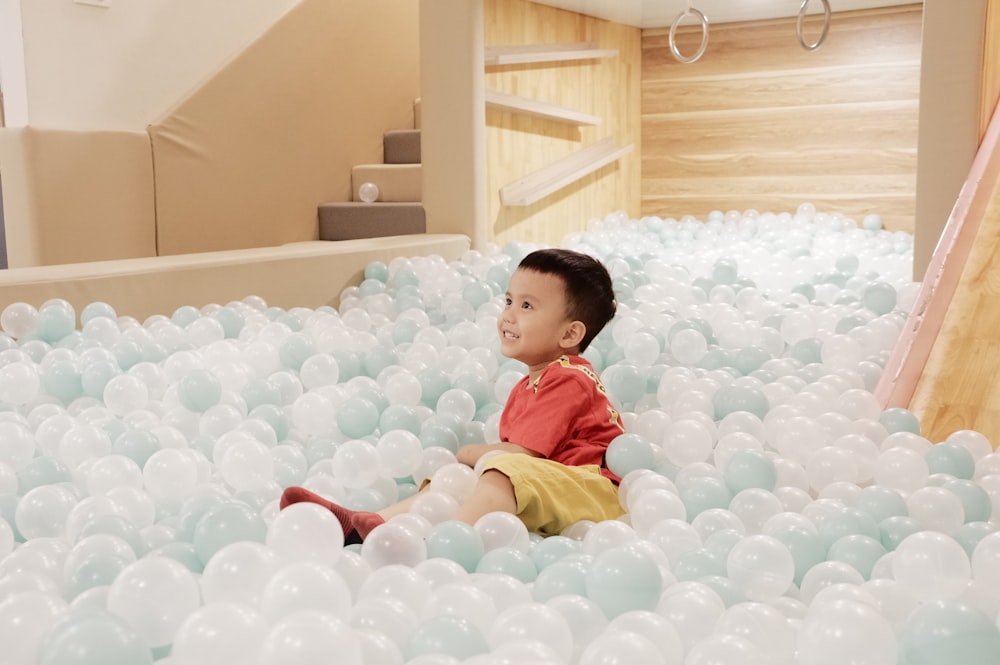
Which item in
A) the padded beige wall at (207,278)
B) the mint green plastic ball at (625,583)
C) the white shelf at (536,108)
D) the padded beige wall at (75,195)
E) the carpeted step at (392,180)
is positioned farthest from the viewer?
the carpeted step at (392,180)

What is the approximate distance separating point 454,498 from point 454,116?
2.72m

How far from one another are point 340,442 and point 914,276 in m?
1.93

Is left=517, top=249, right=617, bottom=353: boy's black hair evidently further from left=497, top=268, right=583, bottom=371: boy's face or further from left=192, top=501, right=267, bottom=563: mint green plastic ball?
left=192, top=501, right=267, bottom=563: mint green plastic ball

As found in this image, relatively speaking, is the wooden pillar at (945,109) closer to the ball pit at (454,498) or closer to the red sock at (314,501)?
the ball pit at (454,498)

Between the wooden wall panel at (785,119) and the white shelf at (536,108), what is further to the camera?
the wooden wall panel at (785,119)

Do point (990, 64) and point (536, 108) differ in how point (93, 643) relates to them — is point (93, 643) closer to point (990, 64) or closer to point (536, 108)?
point (990, 64)

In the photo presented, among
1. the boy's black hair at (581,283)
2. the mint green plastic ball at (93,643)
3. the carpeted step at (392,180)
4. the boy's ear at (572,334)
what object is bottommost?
the mint green plastic ball at (93,643)

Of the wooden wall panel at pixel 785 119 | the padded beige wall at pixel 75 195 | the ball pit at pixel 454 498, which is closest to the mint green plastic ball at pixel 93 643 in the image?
the ball pit at pixel 454 498

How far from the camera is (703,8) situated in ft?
17.4

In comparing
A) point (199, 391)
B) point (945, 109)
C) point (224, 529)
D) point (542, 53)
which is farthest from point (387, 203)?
point (224, 529)

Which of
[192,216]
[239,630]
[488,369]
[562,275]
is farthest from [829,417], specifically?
[192,216]

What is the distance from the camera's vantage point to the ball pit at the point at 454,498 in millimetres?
1054

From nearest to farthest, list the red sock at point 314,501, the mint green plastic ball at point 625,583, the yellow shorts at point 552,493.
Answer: the mint green plastic ball at point 625,583
the red sock at point 314,501
the yellow shorts at point 552,493

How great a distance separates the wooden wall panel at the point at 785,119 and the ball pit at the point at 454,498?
97.2 inches
